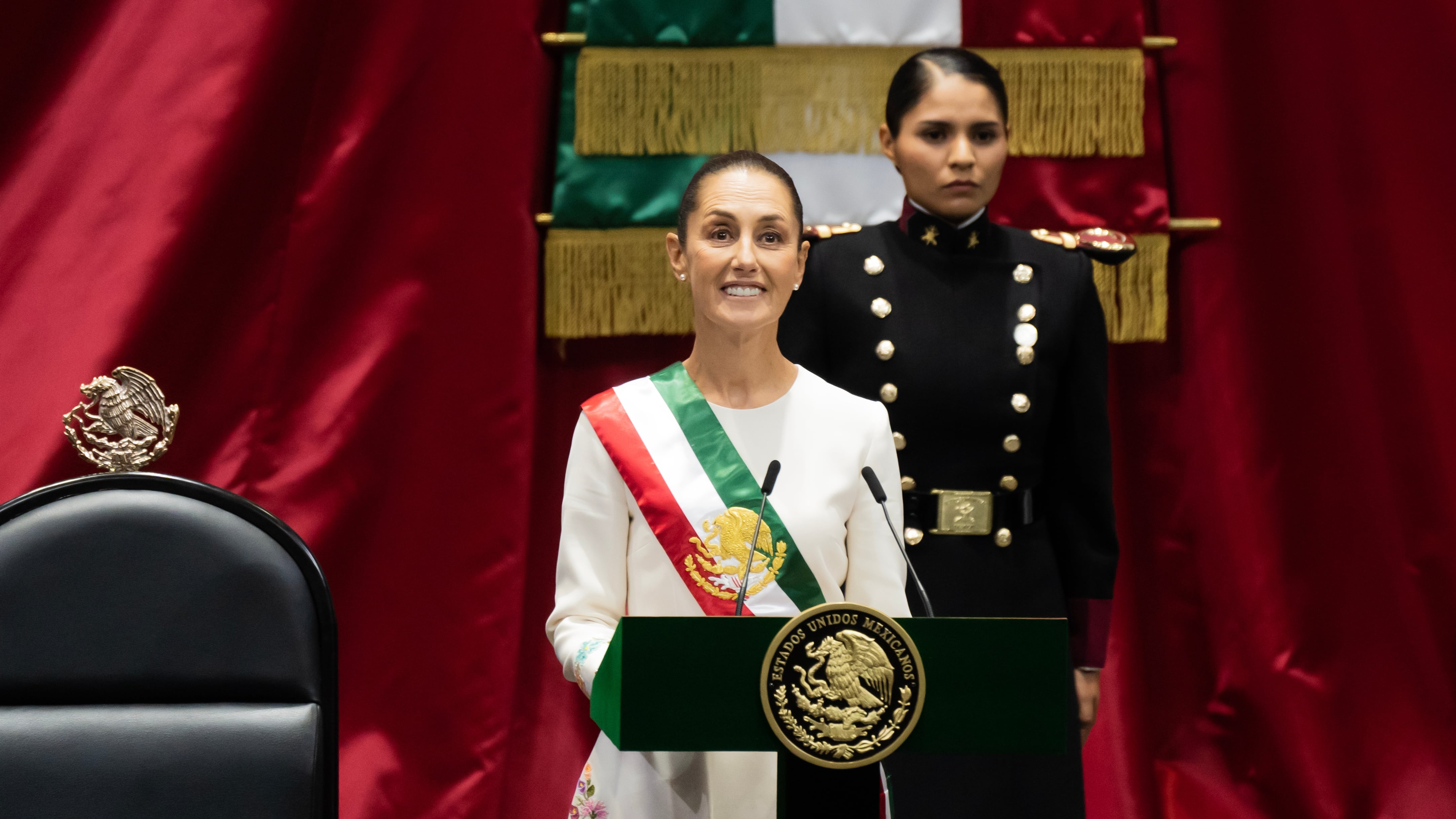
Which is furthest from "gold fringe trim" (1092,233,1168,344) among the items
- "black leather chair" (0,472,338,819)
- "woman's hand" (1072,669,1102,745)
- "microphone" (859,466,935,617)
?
"black leather chair" (0,472,338,819)

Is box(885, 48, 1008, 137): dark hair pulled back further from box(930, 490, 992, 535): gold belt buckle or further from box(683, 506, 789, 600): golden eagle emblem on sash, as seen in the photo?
box(683, 506, 789, 600): golden eagle emblem on sash

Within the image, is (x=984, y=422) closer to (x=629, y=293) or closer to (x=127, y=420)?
(x=629, y=293)

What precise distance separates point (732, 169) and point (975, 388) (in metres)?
0.52

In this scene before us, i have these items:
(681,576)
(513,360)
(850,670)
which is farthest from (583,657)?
(513,360)

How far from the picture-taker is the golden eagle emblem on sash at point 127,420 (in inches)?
45.3

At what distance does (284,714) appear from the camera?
3.56ft

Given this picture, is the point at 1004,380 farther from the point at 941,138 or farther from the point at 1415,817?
the point at 1415,817

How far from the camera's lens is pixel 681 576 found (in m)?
1.12

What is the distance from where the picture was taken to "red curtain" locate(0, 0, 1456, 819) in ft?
6.48

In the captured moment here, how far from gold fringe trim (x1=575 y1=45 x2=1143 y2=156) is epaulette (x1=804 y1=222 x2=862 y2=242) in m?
0.35

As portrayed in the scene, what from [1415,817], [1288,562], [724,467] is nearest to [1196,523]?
[1288,562]

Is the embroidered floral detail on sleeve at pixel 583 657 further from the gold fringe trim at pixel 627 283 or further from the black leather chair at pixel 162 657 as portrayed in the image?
the gold fringe trim at pixel 627 283

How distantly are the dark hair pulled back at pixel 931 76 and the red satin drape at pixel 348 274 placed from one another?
707mm

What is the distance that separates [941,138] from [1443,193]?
105cm
